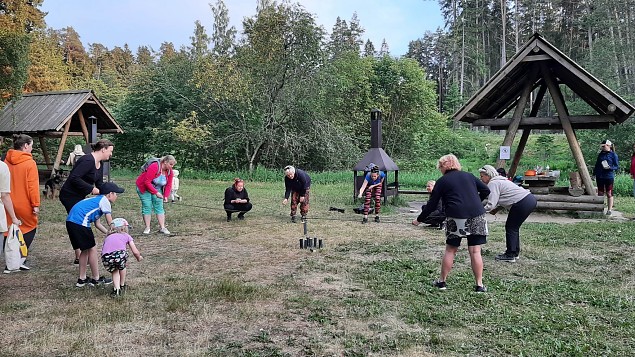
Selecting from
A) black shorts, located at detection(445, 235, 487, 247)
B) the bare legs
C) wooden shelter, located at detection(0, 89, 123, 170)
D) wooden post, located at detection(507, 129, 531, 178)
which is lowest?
the bare legs

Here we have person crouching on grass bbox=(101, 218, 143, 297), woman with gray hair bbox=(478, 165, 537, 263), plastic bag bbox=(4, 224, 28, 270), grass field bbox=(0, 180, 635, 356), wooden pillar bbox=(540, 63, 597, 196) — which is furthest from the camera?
wooden pillar bbox=(540, 63, 597, 196)

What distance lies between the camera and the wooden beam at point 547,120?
38.9 ft

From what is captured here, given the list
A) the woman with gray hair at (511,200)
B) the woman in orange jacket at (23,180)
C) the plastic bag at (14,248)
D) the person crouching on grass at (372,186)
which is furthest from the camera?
the person crouching on grass at (372,186)

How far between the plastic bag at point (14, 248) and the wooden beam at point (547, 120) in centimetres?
1049

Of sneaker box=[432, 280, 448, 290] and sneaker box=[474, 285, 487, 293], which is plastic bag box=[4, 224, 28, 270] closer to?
sneaker box=[432, 280, 448, 290]

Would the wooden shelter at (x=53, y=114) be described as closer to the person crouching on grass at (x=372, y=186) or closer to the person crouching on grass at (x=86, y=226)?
the person crouching on grass at (x=372, y=186)

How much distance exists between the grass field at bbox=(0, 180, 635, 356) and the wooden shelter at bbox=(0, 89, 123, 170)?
27.3 ft

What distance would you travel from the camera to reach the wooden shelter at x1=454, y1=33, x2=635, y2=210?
440 inches

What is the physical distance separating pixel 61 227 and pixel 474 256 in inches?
325

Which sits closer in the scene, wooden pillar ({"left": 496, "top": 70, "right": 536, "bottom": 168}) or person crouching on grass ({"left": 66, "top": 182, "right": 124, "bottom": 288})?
person crouching on grass ({"left": 66, "top": 182, "right": 124, "bottom": 288})

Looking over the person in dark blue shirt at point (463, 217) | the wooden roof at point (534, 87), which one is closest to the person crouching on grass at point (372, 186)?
the wooden roof at point (534, 87)

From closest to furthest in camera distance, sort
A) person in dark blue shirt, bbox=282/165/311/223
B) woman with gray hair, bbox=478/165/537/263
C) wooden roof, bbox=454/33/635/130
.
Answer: woman with gray hair, bbox=478/165/537/263
person in dark blue shirt, bbox=282/165/311/223
wooden roof, bbox=454/33/635/130

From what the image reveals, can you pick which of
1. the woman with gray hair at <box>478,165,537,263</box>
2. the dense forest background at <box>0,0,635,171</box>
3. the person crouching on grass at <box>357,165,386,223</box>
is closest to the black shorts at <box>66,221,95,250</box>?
the woman with gray hair at <box>478,165,537,263</box>

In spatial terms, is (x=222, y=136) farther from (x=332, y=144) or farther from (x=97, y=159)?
(x=97, y=159)
